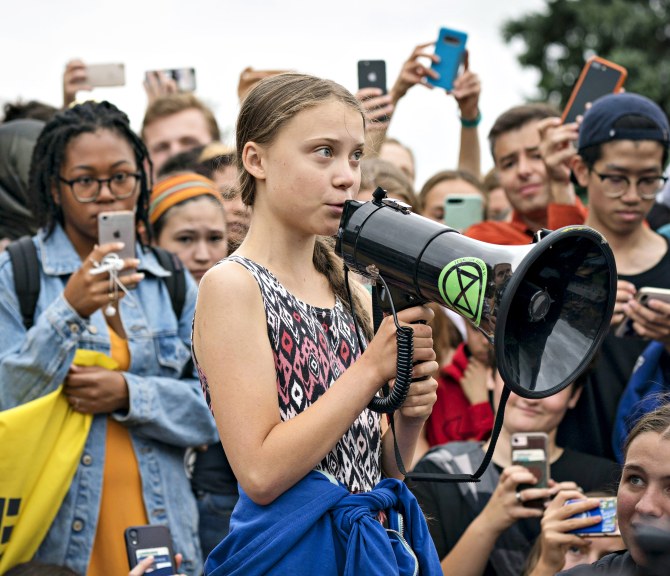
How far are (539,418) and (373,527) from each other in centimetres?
192

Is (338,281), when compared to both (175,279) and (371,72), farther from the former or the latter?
(371,72)

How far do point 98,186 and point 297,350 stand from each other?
180 centimetres

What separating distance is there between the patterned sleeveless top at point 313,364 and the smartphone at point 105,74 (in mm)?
3416

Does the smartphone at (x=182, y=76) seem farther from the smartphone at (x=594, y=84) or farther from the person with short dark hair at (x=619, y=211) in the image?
the person with short dark hair at (x=619, y=211)

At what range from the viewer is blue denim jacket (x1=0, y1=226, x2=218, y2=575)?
3.84 meters

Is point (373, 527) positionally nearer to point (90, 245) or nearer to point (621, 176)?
point (90, 245)

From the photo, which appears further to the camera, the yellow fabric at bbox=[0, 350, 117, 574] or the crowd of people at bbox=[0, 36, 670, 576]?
the yellow fabric at bbox=[0, 350, 117, 574]

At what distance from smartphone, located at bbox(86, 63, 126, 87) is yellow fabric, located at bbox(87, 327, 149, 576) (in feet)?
7.78

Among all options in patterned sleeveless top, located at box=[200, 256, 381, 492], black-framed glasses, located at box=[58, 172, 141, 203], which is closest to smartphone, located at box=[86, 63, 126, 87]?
black-framed glasses, located at box=[58, 172, 141, 203]

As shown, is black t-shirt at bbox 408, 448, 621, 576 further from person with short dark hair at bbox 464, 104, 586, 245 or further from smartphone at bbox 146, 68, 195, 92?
smartphone at bbox 146, 68, 195, 92

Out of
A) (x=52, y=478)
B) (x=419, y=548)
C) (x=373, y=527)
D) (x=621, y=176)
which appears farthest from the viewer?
(x=621, y=176)

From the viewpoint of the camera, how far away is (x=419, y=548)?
111 inches

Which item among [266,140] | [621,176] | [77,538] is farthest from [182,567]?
[621,176]

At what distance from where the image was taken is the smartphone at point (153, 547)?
3.65 m
